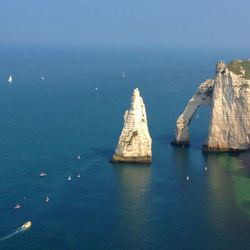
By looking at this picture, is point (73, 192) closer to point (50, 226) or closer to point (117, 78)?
point (50, 226)

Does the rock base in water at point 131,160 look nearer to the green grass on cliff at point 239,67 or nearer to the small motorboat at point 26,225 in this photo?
the green grass on cliff at point 239,67

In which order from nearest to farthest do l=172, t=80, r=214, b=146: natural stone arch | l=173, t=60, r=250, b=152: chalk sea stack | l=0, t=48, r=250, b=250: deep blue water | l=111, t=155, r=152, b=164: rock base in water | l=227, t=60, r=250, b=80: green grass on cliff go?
l=0, t=48, r=250, b=250: deep blue water < l=111, t=155, r=152, b=164: rock base in water < l=173, t=60, r=250, b=152: chalk sea stack < l=227, t=60, r=250, b=80: green grass on cliff < l=172, t=80, r=214, b=146: natural stone arch

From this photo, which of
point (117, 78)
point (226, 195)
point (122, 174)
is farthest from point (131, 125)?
point (117, 78)

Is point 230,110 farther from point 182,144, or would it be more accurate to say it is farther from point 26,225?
point 26,225

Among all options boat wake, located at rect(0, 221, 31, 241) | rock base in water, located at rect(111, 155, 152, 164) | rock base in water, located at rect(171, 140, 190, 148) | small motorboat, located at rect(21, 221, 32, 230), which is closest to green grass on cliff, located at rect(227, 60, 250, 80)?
rock base in water, located at rect(171, 140, 190, 148)

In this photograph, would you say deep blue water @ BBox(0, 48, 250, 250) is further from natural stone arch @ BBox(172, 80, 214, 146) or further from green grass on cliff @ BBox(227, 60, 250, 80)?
green grass on cliff @ BBox(227, 60, 250, 80)

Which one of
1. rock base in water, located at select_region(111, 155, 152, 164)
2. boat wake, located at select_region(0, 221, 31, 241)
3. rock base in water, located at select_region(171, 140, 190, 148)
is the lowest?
boat wake, located at select_region(0, 221, 31, 241)
